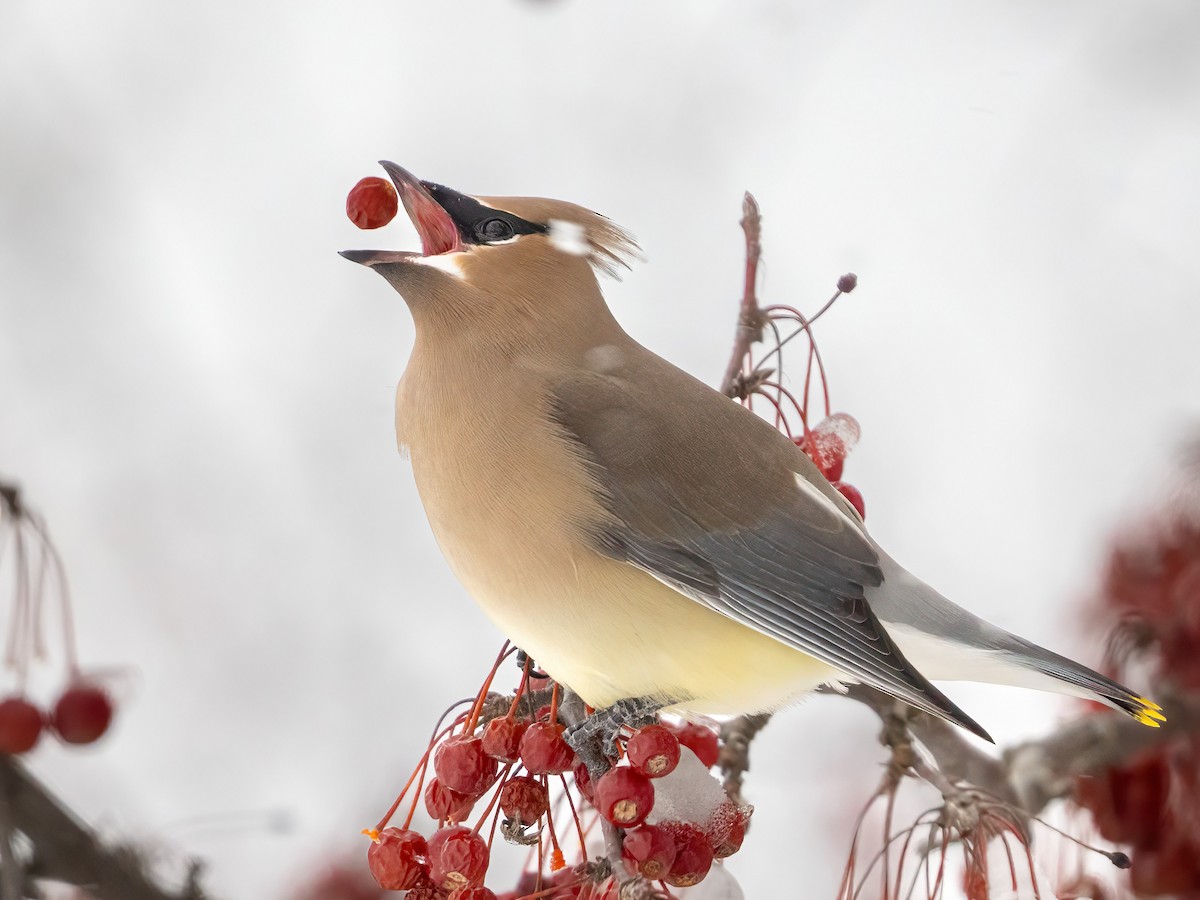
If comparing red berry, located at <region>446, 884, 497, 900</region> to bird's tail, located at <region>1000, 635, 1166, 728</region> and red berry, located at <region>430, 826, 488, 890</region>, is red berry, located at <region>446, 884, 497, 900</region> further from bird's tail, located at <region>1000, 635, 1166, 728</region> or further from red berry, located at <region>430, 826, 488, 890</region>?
bird's tail, located at <region>1000, 635, 1166, 728</region>

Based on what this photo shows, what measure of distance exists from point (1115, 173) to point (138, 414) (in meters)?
2.75

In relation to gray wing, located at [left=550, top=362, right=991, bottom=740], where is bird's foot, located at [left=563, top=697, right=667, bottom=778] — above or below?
below

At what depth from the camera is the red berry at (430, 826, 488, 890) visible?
1698mm

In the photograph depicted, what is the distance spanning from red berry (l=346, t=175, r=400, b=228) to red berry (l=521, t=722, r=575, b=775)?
2.40ft

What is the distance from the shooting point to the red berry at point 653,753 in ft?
5.66

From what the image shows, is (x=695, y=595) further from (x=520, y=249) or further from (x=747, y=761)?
(x=520, y=249)

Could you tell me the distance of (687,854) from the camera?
68.5 inches

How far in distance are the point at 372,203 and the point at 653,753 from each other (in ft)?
2.75

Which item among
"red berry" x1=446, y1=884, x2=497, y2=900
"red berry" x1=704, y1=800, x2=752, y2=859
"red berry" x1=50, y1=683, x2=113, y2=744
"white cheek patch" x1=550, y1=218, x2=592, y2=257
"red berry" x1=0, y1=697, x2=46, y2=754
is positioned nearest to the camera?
"red berry" x1=446, y1=884, x2=497, y2=900

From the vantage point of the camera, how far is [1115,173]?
9.80ft

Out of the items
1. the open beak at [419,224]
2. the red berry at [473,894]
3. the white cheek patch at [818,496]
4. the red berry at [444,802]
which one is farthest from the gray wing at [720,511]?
the red berry at [473,894]

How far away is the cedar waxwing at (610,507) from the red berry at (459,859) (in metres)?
0.28

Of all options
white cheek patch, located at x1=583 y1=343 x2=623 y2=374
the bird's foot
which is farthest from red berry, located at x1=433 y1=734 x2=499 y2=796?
white cheek patch, located at x1=583 y1=343 x2=623 y2=374

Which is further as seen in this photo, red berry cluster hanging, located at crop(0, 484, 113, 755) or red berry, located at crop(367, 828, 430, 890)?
red berry cluster hanging, located at crop(0, 484, 113, 755)
